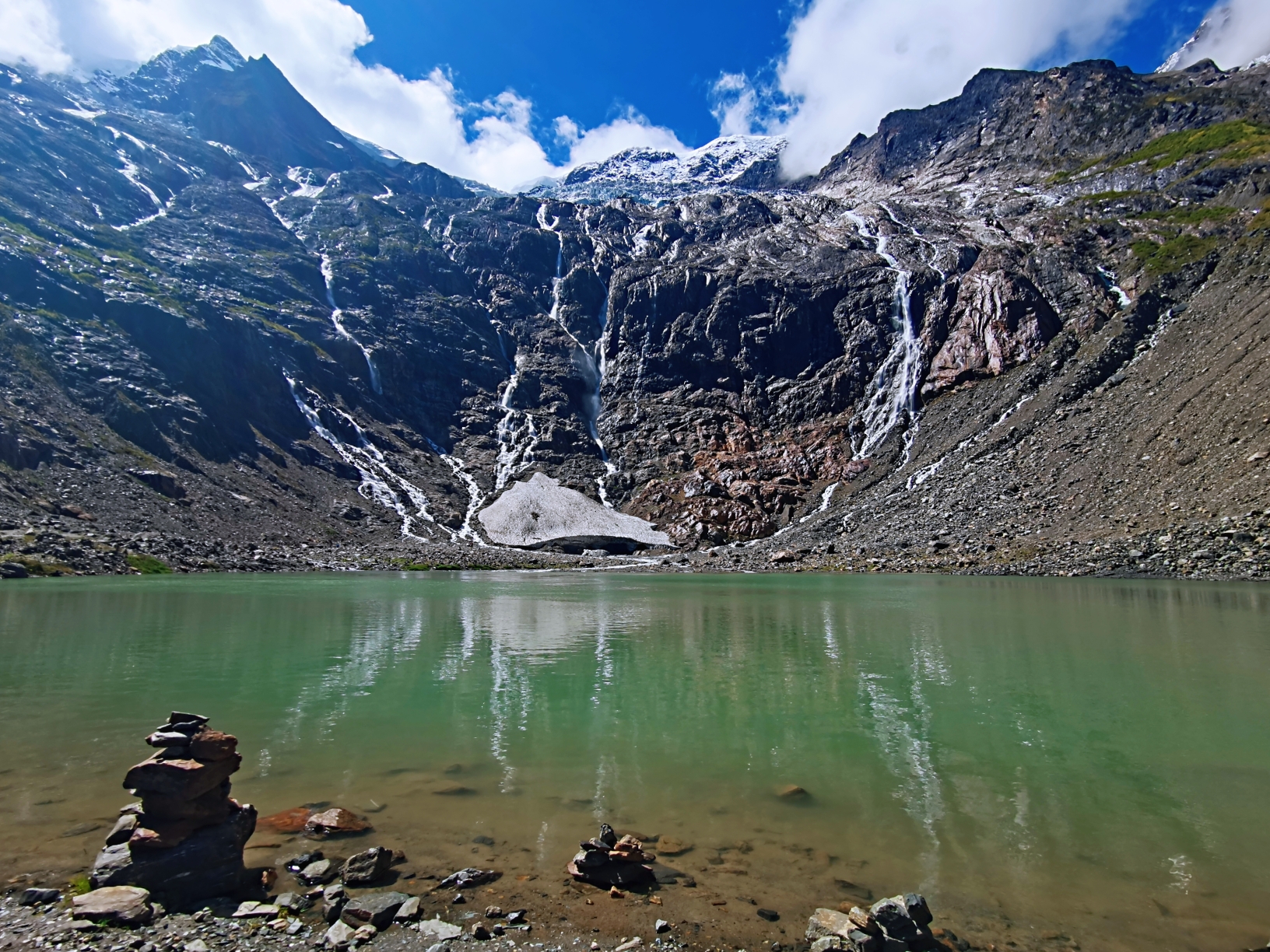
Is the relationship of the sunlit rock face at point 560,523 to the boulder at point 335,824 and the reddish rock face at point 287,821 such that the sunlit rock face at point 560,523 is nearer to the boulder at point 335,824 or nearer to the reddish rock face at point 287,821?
the reddish rock face at point 287,821

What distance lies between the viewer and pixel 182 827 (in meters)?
9.34

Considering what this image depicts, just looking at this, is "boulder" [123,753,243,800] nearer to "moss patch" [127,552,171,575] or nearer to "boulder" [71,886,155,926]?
"boulder" [71,886,155,926]

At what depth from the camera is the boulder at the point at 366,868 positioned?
29.9 ft

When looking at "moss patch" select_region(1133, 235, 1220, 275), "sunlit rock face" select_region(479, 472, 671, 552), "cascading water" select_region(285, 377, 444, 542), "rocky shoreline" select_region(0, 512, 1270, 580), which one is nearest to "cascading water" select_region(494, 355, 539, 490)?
"sunlit rock face" select_region(479, 472, 671, 552)

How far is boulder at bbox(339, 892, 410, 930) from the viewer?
26.7 feet

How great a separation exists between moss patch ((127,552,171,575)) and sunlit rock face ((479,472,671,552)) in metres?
51.0

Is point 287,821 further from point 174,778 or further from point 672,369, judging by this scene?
point 672,369

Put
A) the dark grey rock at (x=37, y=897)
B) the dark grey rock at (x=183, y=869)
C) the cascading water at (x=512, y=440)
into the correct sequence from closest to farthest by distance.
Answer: the dark grey rock at (x=37, y=897), the dark grey rock at (x=183, y=869), the cascading water at (x=512, y=440)

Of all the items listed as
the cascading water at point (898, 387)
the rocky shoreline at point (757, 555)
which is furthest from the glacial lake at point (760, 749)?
the cascading water at point (898, 387)

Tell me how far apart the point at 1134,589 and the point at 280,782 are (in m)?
55.3

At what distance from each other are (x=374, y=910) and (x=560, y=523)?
117m

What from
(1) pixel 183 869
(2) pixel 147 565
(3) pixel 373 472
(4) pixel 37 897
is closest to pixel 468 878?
(1) pixel 183 869

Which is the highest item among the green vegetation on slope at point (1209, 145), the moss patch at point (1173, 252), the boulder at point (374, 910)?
the green vegetation on slope at point (1209, 145)

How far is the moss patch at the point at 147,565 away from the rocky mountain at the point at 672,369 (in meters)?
0.77
